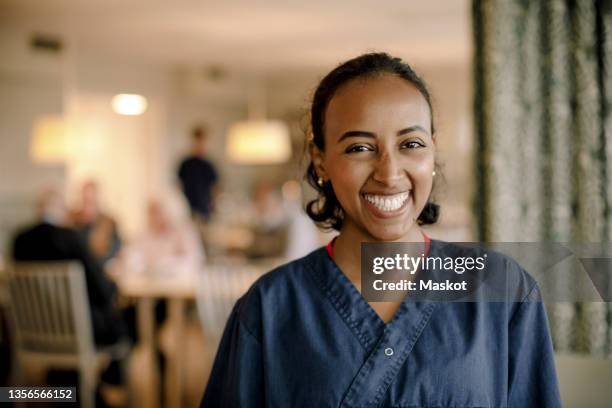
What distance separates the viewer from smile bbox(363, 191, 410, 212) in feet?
2.90

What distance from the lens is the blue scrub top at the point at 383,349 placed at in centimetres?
88

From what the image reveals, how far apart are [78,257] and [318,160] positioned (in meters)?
2.47

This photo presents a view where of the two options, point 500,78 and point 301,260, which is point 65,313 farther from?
point 301,260

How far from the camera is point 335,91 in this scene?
3.01 ft

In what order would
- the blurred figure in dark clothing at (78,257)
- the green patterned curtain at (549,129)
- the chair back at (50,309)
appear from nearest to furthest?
the green patterned curtain at (549,129)
the chair back at (50,309)
the blurred figure in dark clothing at (78,257)

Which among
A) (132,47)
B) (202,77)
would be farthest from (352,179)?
(202,77)

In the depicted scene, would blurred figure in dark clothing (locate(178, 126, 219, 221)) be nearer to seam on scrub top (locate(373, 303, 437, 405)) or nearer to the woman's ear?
the woman's ear

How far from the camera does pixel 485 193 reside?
7.02 ft

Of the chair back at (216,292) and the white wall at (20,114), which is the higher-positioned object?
the white wall at (20,114)

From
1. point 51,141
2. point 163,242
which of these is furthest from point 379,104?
point 51,141

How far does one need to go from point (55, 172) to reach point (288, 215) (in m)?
Result: 2.65

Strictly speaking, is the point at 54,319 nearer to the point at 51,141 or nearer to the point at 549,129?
the point at 51,141

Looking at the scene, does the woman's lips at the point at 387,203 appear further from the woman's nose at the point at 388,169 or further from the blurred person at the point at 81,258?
the blurred person at the point at 81,258

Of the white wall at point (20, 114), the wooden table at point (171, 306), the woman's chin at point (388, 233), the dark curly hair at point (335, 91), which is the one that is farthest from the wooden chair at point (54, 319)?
the white wall at point (20, 114)
